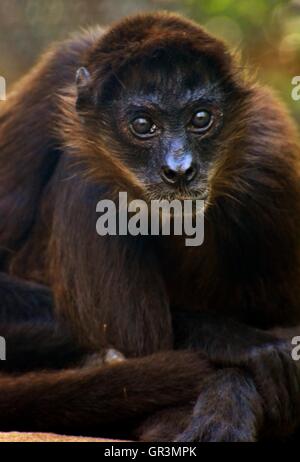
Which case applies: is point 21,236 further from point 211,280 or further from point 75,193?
point 211,280

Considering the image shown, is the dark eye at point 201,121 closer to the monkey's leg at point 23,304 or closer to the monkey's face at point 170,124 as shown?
the monkey's face at point 170,124

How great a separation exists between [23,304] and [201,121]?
1.95 metres

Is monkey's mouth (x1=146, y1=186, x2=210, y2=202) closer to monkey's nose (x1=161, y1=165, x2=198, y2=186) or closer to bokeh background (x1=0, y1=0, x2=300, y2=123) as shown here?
monkey's nose (x1=161, y1=165, x2=198, y2=186)

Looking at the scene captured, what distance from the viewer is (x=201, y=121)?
287 inches

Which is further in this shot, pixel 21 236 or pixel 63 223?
pixel 21 236

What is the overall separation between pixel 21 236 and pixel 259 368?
2.24 m

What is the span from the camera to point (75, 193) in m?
7.75

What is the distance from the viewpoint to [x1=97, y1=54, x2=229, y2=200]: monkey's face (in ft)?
23.1

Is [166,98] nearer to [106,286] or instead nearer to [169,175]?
[169,175]

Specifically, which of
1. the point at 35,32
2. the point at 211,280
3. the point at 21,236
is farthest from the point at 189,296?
the point at 35,32

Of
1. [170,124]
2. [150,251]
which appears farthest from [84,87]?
[150,251]

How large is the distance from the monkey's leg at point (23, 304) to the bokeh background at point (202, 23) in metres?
3.61

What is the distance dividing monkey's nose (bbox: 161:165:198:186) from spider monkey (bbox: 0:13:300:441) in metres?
0.01

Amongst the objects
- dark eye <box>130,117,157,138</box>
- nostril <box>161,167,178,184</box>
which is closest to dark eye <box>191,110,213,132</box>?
dark eye <box>130,117,157,138</box>
